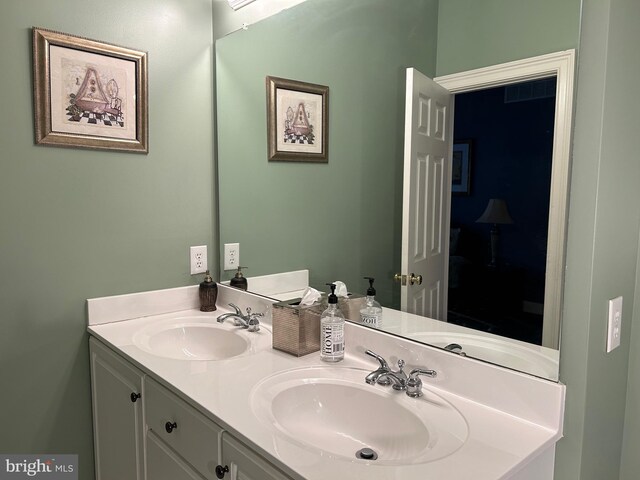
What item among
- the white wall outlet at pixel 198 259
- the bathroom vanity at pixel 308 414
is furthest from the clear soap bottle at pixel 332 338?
the white wall outlet at pixel 198 259

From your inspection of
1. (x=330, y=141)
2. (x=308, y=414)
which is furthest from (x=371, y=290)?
(x=330, y=141)

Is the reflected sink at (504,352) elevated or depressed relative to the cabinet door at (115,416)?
elevated

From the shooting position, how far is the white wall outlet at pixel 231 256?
211 centimetres

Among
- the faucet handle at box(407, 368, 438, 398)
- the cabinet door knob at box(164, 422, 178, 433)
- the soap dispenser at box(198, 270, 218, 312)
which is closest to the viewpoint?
the faucet handle at box(407, 368, 438, 398)

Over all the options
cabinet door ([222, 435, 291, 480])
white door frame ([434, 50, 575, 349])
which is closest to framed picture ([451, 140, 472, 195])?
white door frame ([434, 50, 575, 349])

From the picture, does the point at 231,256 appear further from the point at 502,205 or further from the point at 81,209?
the point at 502,205

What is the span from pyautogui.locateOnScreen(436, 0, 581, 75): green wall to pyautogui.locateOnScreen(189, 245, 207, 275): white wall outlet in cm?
124

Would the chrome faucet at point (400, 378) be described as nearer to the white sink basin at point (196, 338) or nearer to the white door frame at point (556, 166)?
the white door frame at point (556, 166)

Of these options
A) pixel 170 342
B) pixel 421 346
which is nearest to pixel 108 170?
pixel 170 342

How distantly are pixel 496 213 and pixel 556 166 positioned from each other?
170 mm

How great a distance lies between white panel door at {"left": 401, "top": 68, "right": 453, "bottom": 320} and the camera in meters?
1.30

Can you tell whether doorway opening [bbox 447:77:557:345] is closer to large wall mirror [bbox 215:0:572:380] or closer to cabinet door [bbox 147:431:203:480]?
large wall mirror [bbox 215:0:572:380]

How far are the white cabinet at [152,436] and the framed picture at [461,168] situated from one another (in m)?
0.79

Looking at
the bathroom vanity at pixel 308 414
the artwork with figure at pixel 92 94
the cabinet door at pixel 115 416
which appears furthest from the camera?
the artwork with figure at pixel 92 94
